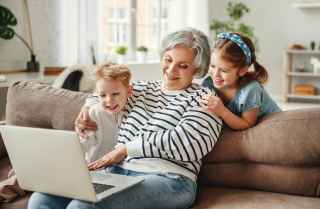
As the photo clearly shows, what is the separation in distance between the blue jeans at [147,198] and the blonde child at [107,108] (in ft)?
0.95

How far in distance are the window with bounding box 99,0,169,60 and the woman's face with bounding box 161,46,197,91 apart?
3.14 meters

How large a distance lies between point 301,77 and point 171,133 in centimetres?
555

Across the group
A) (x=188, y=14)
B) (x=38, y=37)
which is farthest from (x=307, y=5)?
(x=38, y=37)

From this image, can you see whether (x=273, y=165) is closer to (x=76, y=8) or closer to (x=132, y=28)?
(x=76, y=8)

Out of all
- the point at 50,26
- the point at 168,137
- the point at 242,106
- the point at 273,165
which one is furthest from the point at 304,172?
the point at 50,26

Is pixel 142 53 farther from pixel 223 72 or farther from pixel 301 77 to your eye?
pixel 223 72

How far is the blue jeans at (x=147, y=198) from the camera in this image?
4.79 feet

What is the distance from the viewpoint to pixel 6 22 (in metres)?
3.79

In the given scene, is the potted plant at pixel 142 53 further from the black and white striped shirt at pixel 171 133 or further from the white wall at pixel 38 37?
the black and white striped shirt at pixel 171 133

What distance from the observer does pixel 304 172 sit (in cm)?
168

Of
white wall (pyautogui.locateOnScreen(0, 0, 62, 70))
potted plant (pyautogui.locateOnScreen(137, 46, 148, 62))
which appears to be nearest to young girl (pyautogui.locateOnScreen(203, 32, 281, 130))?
white wall (pyautogui.locateOnScreen(0, 0, 62, 70))

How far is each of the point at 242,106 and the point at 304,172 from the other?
309 mm

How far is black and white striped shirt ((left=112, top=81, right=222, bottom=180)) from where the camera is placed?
65.4 inches

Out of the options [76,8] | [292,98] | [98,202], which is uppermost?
[76,8]
